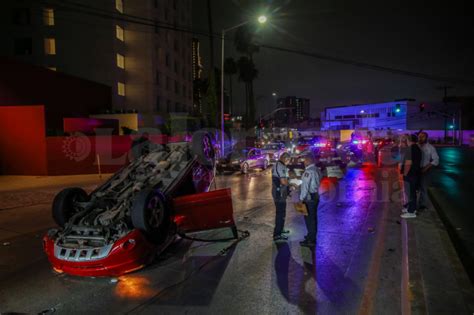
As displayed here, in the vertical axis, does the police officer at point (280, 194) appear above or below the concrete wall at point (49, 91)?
below

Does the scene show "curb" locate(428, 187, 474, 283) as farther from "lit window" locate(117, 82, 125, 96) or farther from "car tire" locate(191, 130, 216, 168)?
"lit window" locate(117, 82, 125, 96)

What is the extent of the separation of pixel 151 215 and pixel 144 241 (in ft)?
1.43

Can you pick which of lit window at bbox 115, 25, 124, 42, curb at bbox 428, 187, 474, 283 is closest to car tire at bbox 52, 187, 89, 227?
curb at bbox 428, 187, 474, 283

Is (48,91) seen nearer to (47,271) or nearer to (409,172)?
(47,271)

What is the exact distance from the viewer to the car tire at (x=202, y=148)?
799 cm

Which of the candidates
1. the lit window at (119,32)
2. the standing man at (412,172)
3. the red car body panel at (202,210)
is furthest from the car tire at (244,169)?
the lit window at (119,32)

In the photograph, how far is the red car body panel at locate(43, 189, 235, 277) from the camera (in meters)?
5.19

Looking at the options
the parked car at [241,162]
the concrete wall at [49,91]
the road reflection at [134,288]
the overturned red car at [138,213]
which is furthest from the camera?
the concrete wall at [49,91]

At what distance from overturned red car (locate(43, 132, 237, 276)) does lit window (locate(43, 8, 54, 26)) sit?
36544 millimetres

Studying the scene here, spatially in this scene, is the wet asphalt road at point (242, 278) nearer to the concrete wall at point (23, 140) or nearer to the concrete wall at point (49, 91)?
the concrete wall at point (23, 140)

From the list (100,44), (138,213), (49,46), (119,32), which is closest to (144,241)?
(138,213)

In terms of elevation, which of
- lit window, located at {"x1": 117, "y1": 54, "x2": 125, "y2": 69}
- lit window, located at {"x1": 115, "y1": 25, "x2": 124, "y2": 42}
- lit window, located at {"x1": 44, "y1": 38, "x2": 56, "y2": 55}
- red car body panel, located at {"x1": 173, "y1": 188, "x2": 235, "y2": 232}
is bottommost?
red car body panel, located at {"x1": 173, "y1": 188, "x2": 235, "y2": 232}

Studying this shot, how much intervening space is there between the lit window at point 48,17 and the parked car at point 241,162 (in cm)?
2877

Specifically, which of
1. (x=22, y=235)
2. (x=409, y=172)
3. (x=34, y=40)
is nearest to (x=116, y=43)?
(x=34, y=40)
